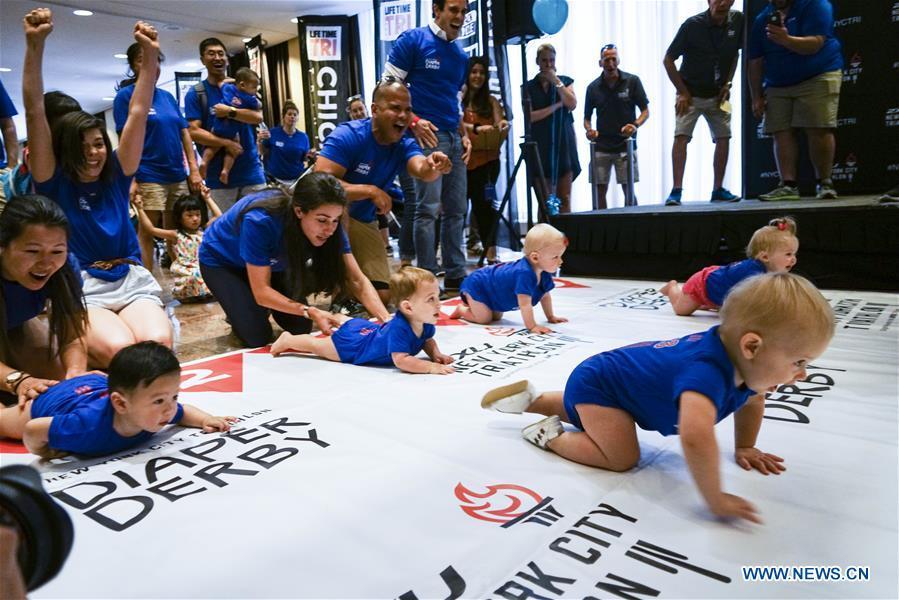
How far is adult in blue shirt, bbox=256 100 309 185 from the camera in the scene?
5.72m

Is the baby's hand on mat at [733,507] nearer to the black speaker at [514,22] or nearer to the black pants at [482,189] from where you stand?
the black pants at [482,189]

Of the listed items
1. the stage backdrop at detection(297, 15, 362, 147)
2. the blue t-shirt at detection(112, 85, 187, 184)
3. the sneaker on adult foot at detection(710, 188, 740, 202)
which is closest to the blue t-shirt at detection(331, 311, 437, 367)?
the blue t-shirt at detection(112, 85, 187, 184)

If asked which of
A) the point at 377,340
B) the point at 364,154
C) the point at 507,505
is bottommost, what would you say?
the point at 507,505

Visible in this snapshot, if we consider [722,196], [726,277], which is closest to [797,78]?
[722,196]

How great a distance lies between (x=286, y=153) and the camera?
5.79 meters

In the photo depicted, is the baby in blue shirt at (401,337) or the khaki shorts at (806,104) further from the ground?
the khaki shorts at (806,104)

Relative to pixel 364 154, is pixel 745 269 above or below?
below

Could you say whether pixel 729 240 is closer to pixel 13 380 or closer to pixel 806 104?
pixel 806 104

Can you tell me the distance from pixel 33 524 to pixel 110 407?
3.17ft

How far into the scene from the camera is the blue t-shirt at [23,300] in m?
1.61

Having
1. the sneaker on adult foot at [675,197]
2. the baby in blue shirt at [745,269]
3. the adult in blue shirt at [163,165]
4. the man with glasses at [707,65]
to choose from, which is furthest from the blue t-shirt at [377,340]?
the man with glasses at [707,65]

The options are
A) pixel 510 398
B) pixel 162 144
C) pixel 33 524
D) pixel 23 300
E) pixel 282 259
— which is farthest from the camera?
pixel 162 144

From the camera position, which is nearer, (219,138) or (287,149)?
(219,138)

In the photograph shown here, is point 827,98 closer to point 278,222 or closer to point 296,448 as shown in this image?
point 278,222
